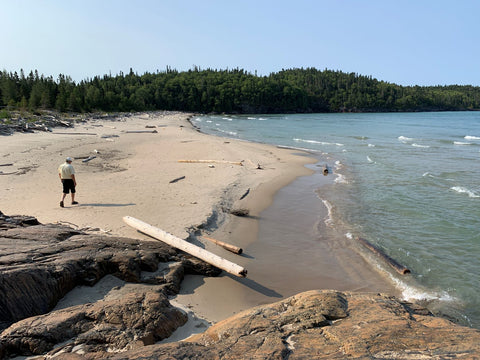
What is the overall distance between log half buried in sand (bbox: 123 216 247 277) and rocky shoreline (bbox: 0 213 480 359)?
126cm

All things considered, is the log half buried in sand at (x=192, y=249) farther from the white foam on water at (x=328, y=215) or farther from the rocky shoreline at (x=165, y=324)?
the white foam on water at (x=328, y=215)

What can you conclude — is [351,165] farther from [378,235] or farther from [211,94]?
[211,94]

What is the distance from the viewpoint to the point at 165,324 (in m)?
4.37

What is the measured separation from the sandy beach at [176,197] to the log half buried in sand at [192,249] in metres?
0.26

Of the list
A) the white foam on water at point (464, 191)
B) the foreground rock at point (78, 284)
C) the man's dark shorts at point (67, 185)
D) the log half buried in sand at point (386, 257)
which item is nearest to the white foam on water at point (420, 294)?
the log half buried in sand at point (386, 257)

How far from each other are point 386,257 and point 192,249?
5.25m

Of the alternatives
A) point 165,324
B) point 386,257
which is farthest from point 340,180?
point 165,324

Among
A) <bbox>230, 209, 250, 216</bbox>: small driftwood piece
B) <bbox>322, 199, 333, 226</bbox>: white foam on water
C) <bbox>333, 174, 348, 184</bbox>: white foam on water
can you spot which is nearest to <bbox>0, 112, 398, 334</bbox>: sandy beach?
<bbox>230, 209, 250, 216</bbox>: small driftwood piece

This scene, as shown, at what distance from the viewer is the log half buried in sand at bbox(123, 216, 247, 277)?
6438 millimetres

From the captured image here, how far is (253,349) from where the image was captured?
333 cm

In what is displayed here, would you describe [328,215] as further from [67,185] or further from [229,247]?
[67,185]

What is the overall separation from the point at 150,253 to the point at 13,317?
2478mm

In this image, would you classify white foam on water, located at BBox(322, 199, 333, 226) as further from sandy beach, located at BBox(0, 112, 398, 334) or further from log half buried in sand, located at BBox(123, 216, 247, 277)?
log half buried in sand, located at BBox(123, 216, 247, 277)

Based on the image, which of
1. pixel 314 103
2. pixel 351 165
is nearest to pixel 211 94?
pixel 314 103
